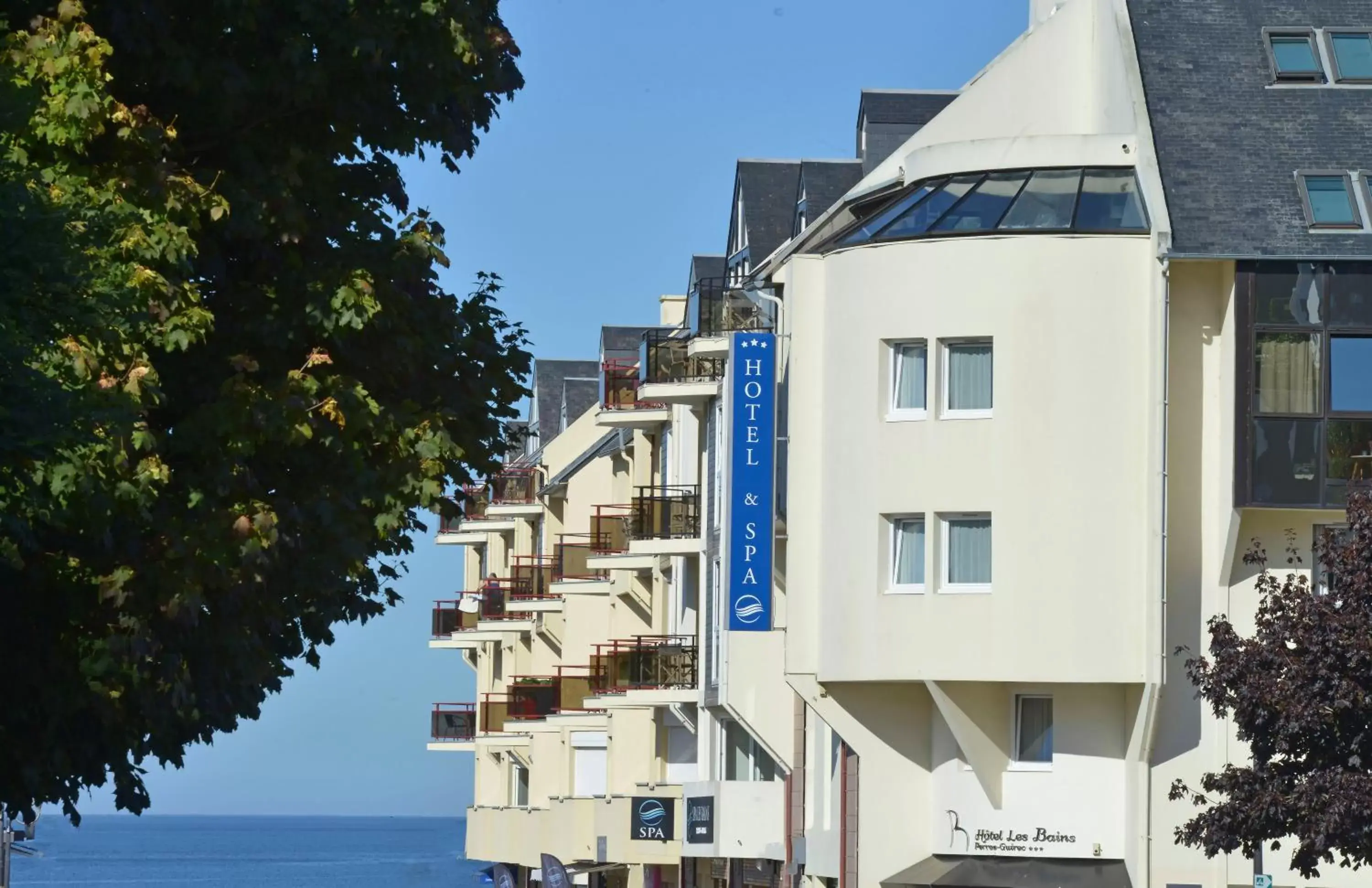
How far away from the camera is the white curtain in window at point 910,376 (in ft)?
108

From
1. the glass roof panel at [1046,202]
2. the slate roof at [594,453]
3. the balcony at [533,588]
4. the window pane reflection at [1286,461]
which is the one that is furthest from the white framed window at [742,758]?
the balcony at [533,588]

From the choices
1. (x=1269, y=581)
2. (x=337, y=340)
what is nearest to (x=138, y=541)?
(x=337, y=340)

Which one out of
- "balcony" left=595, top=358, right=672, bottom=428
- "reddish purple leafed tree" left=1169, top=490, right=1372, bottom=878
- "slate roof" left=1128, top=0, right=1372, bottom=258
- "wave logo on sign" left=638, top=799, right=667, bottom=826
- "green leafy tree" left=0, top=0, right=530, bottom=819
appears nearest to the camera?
"green leafy tree" left=0, top=0, right=530, bottom=819

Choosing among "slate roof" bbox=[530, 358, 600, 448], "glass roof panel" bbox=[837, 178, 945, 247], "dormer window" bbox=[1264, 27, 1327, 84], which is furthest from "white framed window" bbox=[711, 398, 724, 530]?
"slate roof" bbox=[530, 358, 600, 448]

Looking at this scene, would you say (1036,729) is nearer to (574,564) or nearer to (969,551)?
(969,551)

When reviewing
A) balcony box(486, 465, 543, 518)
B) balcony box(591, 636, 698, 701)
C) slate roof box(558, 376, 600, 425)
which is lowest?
balcony box(591, 636, 698, 701)

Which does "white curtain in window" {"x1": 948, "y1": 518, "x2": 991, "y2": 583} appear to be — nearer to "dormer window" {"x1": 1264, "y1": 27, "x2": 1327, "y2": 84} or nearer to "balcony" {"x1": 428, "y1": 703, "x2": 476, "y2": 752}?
"dormer window" {"x1": 1264, "y1": 27, "x2": 1327, "y2": 84}

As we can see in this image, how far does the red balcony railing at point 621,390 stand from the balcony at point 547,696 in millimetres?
7005

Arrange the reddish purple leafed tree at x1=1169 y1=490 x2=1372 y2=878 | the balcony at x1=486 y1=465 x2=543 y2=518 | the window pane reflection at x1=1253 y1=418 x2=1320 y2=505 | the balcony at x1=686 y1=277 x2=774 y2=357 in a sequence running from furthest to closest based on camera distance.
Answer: the balcony at x1=486 y1=465 x2=543 y2=518
the balcony at x1=686 y1=277 x2=774 y2=357
the window pane reflection at x1=1253 y1=418 x2=1320 y2=505
the reddish purple leafed tree at x1=1169 y1=490 x2=1372 y2=878

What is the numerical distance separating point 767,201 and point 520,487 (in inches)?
1047

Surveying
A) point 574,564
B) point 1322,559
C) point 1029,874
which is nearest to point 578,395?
point 574,564

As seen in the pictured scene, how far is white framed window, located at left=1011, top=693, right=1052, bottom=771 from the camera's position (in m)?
32.6

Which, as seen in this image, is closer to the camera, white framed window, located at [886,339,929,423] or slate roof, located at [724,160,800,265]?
white framed window, located at [886,339,929,423]

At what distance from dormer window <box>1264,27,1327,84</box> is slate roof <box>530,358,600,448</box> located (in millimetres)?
42965
